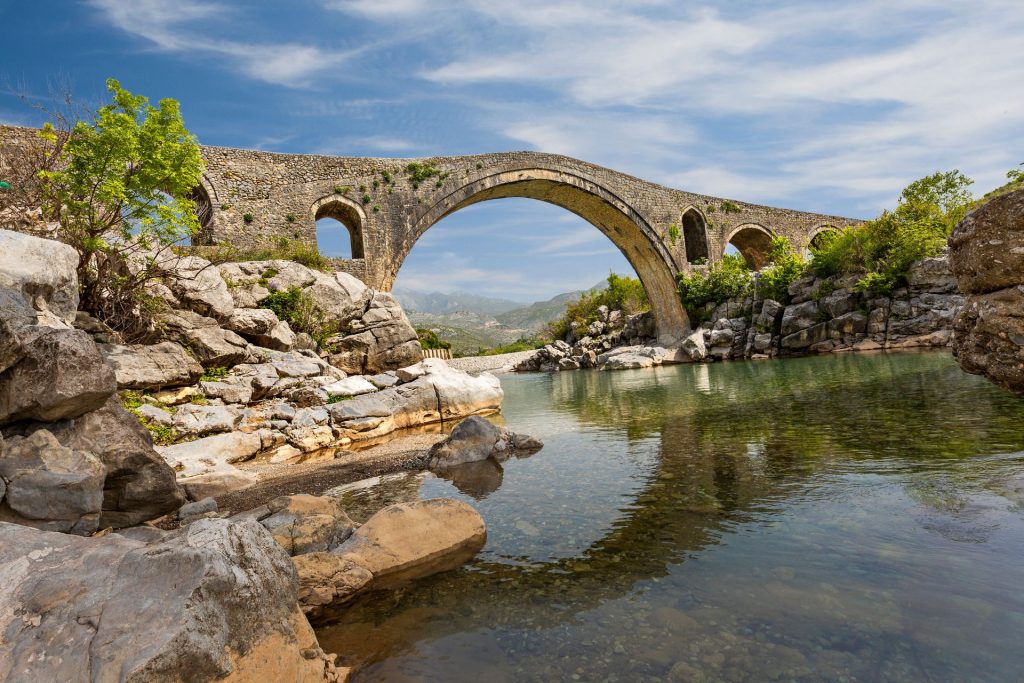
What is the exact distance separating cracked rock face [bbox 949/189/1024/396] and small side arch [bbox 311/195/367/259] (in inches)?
772

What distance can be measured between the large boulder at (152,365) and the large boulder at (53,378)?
20.9 ft

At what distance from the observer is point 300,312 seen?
15383 millimetres

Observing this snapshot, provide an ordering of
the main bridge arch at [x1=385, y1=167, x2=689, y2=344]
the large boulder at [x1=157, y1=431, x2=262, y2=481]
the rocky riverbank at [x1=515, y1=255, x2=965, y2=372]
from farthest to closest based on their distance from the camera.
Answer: the main bridge arch at [x1=385, y1=167, x2=689, y2=344]
the rocky riverbank at [x1=515, y1=255, x2=965, y2=372]
the large boulder at [x1=157, y1=431, x2=262, y2=481]

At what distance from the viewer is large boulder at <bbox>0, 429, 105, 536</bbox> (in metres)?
3.62

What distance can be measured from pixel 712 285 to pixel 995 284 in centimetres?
2672

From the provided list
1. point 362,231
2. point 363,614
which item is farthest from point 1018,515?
point 362,231

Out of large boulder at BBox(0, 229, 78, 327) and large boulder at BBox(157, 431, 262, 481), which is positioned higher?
large boulder at BBox(0, 229, 78, 327)

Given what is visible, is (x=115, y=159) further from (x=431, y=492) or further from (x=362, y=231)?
(x=362, y=231)

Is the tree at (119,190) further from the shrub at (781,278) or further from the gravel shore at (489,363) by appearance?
the shrub at (781,278)

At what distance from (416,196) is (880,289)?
21.1 meters

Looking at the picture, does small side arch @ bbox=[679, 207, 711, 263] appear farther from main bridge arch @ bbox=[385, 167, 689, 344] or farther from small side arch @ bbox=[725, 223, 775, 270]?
main bridge arch @ bbox=[385, 167, 689, 344]

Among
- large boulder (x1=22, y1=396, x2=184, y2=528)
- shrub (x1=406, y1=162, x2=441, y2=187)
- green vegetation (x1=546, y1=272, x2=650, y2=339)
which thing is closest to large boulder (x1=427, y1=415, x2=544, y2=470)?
large boulder (x1=22, y1=396, x2=184, y2=528)

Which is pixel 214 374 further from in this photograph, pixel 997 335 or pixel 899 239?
pixel 899 239

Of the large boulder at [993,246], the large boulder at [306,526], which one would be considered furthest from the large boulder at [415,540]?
the large boulder at [993,246]
